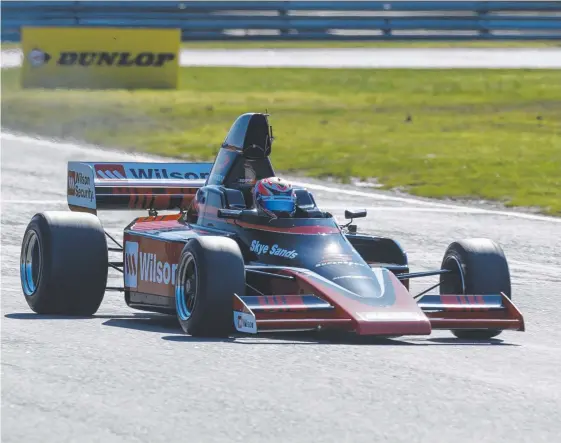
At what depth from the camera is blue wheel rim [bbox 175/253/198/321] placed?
30.1 ft

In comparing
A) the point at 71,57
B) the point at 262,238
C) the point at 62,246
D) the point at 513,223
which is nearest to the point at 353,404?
the point at 262,238

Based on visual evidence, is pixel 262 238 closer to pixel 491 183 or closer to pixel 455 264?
pixel 455 264

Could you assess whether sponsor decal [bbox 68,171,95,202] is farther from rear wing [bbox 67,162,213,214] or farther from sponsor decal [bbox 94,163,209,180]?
sponsor decal [bbox 94,163,209,180]

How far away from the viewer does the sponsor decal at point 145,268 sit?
32.6 feet

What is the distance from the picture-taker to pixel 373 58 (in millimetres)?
35656

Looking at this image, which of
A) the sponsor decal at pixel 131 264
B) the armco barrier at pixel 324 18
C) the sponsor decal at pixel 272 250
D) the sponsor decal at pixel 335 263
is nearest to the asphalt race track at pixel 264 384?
the sponsor decal at pixel 131 264

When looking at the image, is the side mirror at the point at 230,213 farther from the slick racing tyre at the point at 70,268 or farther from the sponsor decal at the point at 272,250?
the slick racing tyre at the point at 70,268

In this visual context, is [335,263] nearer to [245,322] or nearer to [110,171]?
[245,322]

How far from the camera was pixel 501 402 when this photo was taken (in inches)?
276

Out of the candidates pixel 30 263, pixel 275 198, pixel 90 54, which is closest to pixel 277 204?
pixel 275 198

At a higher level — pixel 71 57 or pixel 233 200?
pixel 71 57

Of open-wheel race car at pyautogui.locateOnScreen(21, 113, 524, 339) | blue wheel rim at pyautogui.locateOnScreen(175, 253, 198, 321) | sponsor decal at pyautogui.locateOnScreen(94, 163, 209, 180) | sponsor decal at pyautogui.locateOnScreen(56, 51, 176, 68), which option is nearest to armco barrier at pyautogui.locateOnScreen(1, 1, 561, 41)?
sponsor decal at pyautogui.locateOnScreen(56, 51, 176, 68)

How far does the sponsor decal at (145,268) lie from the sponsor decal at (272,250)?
549mm

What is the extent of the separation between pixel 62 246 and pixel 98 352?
70.4 inches
